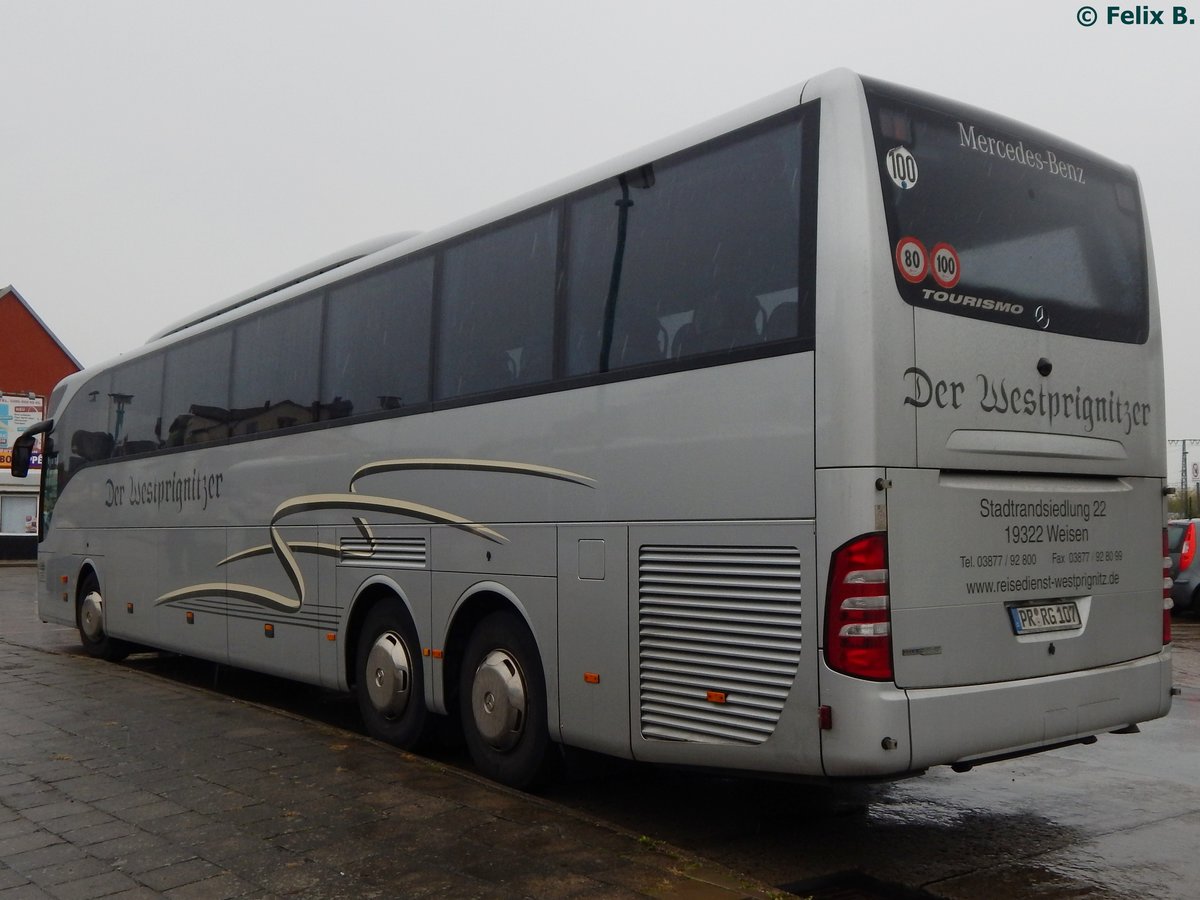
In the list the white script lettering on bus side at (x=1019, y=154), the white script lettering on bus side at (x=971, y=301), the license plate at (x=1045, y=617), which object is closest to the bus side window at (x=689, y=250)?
the white script lettering on bus side at (x=971, y=301)

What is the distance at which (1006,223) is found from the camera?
19.6 feet

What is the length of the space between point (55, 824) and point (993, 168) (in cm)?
581

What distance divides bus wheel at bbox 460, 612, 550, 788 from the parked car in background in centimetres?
1465

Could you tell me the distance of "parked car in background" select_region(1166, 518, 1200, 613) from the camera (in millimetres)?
18891

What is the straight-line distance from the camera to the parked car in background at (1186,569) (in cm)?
1889

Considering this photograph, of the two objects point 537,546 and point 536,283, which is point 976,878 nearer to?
point 537,546

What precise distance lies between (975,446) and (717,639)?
1492mm

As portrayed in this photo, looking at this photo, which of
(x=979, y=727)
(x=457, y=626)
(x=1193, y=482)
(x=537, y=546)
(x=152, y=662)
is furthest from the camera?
(x=1193, y=482)

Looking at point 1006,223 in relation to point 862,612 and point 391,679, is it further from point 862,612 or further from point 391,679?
point 391,679

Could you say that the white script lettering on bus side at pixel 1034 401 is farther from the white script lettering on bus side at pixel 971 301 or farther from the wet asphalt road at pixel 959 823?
the wet asphalt road at pixel 959 823

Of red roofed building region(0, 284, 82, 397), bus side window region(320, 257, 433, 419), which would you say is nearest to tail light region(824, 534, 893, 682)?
bus side window region(320, 257, 433, 419)

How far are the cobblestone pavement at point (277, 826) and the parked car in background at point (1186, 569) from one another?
48.2 feet

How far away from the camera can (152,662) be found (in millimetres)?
14844

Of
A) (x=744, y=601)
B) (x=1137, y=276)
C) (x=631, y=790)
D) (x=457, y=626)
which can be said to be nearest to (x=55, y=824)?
(x=457, y=626)
